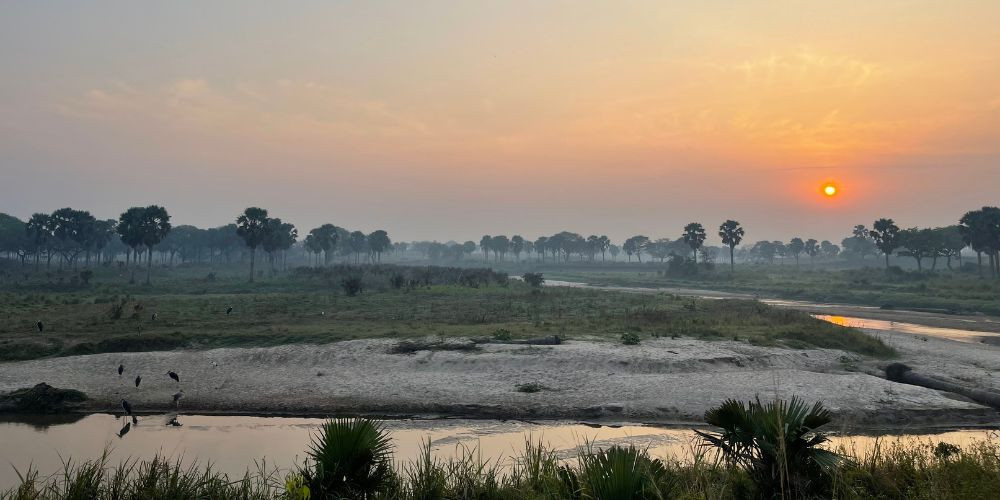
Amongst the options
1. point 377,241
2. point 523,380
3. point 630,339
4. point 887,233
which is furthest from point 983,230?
point 377,241

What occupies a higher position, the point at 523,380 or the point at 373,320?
the point at 373,320

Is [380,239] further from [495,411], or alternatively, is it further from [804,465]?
[804,465]

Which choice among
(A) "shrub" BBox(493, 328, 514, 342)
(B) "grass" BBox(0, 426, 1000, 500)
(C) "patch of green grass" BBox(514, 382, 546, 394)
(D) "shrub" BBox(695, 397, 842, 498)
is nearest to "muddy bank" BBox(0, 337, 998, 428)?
(C) "patch of green grass" BBox(514, 382, 546, 394)

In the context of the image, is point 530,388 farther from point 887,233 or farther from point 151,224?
point 887,233

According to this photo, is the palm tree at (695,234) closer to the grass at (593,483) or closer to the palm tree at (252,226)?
the palm tree at (252,226)

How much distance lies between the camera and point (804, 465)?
817 centimetres

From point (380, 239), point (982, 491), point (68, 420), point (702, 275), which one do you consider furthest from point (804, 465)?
point (380, 239)

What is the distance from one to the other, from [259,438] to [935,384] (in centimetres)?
2777

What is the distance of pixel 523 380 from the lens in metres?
25.2

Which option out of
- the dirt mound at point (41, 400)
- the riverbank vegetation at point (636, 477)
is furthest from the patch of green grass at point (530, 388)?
the dirt mound at point (41, 400)

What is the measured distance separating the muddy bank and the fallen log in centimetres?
114

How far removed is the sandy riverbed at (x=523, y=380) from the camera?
21.6 metres

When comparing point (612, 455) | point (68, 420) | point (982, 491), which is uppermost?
point (612, 455)

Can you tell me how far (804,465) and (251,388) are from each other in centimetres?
2218
